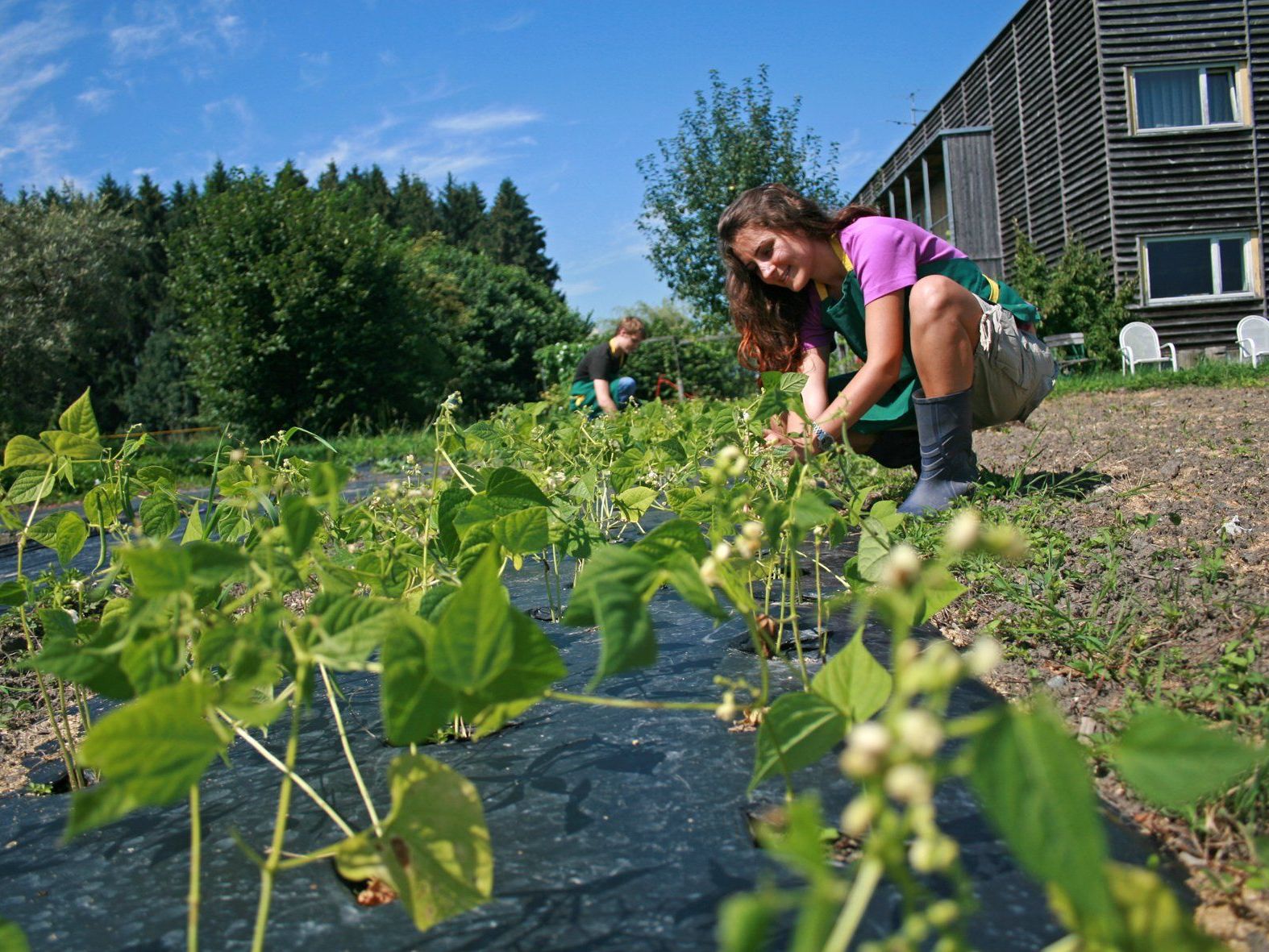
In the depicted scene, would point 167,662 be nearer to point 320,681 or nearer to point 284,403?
point 320,681

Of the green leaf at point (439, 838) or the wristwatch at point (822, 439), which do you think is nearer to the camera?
the green leaf at point (439, 838)

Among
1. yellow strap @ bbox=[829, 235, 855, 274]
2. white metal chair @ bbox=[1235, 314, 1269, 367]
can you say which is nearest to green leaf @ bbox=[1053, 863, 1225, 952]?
yellow strap @ bbox=[829, 235, 855, 274]

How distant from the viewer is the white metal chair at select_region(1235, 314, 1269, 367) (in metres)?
9.57

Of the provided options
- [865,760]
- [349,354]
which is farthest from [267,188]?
[865,760]

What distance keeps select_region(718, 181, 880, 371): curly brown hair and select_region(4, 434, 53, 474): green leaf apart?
5.18ft

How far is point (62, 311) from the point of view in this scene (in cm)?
1492

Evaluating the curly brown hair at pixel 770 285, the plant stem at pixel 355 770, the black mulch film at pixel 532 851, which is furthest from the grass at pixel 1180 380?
the plant stem at pixel 355 770

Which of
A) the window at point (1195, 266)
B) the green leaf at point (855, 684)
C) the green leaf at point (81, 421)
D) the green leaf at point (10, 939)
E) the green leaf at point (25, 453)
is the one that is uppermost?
the window at point (1195, 266)

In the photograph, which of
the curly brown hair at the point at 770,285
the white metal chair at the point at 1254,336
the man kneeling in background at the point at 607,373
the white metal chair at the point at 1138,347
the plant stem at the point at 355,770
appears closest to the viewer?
the plant stem at the point at 355,770

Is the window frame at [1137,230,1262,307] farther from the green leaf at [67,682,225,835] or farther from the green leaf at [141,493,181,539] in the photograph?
the green leaf at [67,682,225,835]

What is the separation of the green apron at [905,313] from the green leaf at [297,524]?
1840 millimetres

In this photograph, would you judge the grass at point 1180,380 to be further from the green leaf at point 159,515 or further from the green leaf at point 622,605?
the green leaf at point 622,605

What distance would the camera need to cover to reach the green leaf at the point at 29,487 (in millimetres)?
1155

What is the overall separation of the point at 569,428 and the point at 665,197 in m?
13.0
